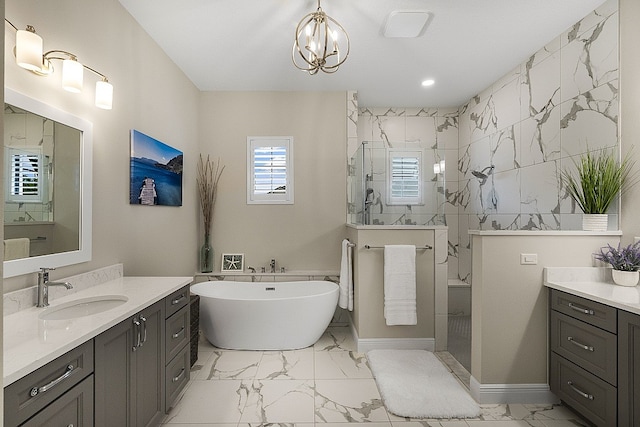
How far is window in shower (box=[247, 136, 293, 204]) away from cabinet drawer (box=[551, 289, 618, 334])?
2.81 m

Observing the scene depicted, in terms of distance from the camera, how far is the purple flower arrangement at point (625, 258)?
2.11m

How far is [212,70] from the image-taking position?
140 inches

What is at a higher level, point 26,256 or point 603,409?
point 26,256

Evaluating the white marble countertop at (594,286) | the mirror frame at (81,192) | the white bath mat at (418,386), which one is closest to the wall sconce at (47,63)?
the mirror frame at (81,192)

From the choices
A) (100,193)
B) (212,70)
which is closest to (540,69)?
(212,70)

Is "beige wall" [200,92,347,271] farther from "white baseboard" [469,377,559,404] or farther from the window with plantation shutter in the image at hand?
the window with plantation shutter

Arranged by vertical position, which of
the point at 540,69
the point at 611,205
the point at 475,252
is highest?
the point at 540,69

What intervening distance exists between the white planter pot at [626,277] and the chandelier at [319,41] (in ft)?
7.26

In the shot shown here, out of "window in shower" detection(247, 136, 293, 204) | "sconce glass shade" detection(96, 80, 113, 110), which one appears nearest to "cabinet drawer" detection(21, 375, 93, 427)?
"sconce glass shade" detection(96, 80, 113, 110)

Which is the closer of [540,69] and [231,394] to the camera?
[231,394]

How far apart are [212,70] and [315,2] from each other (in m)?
1.57

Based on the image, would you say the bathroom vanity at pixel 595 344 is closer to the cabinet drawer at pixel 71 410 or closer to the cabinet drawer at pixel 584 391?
the cabinet drawer at pixel 584 391

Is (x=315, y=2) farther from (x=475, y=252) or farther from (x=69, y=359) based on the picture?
(x=69, y=359)

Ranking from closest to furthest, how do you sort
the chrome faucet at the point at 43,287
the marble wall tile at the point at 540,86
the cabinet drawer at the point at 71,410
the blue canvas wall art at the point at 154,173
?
the cabinet drawer at the point at 71,410 < the chrome faucet at the point at 43,287 < the blue canvas wall art at the point at 154,173 < the marble wall tile at the point at 540,86
